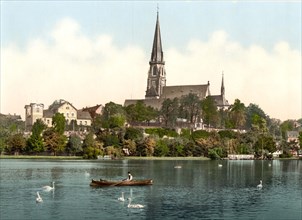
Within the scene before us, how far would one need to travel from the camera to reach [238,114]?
18550 centimetres

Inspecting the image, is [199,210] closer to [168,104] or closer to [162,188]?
[162,188]

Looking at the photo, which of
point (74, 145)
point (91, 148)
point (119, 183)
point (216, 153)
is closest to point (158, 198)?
point (119, 183)

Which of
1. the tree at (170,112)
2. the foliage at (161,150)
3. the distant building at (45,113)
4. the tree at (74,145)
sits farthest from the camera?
the distant building at (45,113)

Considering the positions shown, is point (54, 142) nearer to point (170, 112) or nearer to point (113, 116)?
point (113, 116)

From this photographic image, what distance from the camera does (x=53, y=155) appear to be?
5157 inches

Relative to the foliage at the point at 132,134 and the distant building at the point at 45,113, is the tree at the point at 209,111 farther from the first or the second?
the distant building at the point at 45,113

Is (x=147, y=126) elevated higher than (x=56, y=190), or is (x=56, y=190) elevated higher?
(x=147, y=126)

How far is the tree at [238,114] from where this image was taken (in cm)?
18538

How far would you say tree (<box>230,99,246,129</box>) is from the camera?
7298 inches

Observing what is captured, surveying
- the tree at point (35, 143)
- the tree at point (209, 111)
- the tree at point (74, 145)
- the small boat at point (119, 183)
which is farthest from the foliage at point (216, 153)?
the small boat at point (119, 183)

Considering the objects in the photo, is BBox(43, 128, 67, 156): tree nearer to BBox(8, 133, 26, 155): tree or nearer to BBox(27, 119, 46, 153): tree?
BBox(27, 119, 46, 153): tree

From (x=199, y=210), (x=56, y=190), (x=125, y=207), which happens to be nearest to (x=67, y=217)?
(x=125, y=207)

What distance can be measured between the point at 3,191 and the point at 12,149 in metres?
76.9

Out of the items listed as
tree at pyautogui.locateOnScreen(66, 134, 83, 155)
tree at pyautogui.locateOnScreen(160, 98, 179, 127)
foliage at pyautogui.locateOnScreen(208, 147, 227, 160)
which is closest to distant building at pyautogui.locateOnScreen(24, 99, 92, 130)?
tree at pyautogui.locateOnScreen(160, 98, 179, 127)
